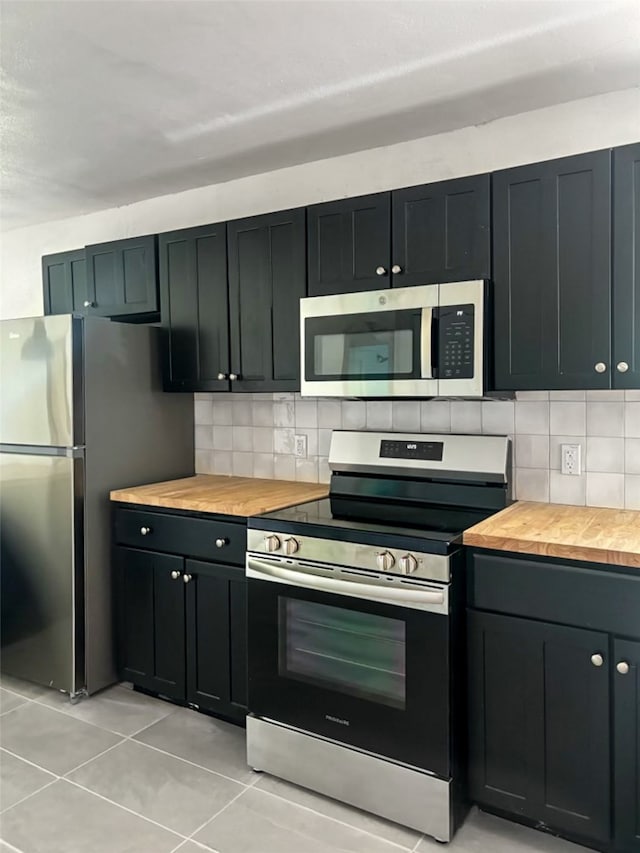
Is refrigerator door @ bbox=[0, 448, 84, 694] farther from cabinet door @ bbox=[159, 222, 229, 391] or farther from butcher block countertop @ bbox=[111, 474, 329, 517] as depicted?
cabinet door @ bbox=[159, 222, 229, 391]

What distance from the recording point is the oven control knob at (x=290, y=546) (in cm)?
219

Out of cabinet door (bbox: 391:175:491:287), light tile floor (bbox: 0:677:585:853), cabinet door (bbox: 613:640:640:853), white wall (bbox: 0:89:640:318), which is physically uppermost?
white wall (bbox: 0:89:640:318)

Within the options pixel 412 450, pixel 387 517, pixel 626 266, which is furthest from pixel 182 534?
pixel 626 266

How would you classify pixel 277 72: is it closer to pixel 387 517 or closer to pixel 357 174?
pixel 357 174

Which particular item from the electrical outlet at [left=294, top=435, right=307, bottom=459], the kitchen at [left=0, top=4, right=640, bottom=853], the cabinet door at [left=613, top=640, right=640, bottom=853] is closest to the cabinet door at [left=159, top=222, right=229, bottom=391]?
the kitchen at [left=0, top=4, right=640, bottom=853]

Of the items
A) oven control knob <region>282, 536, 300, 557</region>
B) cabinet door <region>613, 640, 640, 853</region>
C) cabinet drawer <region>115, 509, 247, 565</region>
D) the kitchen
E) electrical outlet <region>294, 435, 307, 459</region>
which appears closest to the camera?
→ cabinet door <region>613, 640, 640, 853</region>

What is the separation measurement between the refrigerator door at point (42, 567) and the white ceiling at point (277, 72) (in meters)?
1.38

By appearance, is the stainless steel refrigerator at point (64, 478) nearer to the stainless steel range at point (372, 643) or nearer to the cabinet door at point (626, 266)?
the stainless steel range at point (372, 643)

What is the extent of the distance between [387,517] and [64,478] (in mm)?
1431

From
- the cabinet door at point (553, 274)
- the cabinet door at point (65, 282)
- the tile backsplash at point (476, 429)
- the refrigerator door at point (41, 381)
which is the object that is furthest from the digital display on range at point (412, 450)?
the cabinet door at point (65, 282)

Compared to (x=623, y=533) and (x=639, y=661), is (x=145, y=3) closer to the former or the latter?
(x=623, y=533)

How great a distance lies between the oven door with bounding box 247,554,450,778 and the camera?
6.38ft

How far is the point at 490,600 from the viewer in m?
1.95

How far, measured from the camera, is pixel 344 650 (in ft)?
6.95
